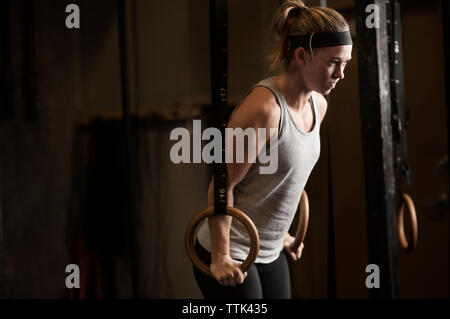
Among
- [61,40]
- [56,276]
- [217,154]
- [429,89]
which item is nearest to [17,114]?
[61,40]

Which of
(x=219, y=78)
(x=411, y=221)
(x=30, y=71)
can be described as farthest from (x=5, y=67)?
(x=411, y=221)

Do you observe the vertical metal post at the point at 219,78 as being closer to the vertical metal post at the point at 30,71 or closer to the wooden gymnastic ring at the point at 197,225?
the wooden gymnastic ring at the point at 197,225

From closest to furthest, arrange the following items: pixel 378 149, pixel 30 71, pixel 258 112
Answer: pixel 258 112 → pixel 378 149 → pixel 30 71

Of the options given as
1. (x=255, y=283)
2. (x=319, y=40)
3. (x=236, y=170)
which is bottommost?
(x=255, y=283)

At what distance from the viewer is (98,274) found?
83cm

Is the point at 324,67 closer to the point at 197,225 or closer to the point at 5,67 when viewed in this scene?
the point at 197,225

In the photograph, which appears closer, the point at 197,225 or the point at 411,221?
the point at 197,225

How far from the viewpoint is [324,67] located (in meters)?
0.49

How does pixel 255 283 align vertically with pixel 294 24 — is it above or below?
below

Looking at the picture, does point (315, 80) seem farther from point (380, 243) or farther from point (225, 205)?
point (380, 243)

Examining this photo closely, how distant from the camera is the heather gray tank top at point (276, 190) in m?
0.48

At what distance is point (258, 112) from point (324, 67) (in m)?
0.08

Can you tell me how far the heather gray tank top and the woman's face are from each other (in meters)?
0.02

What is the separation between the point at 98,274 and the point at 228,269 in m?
0.40
